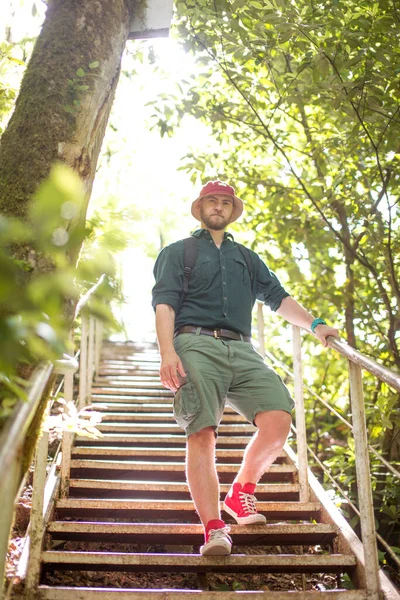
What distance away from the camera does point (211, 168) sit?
5.55m

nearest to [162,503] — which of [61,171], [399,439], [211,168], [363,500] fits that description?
[363,500]

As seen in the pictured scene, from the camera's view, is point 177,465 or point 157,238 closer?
point 177,465

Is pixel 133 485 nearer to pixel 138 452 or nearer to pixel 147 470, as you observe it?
pixel 147 470

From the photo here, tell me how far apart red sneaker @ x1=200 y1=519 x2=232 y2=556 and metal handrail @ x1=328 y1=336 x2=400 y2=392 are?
87 centimetres

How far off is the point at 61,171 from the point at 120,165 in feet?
32.1

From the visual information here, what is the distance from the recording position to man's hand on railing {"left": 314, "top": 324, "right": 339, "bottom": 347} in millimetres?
2662

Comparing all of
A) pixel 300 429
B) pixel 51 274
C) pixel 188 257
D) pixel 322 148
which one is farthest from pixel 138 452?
pixel 51 274

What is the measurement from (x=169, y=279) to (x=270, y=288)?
2.11 feet

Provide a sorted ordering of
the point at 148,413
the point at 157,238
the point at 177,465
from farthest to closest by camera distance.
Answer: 1. the point at 157,238
2. the point at 148,413
3. the point at 177,465

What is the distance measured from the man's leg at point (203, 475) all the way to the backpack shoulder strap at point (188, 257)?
2.47 feet

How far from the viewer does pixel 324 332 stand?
8.84ft

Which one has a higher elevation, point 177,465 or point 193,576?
point 177,465

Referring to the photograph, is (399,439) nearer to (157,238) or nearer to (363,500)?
(363,500)

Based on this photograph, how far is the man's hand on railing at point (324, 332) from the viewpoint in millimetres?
2662
